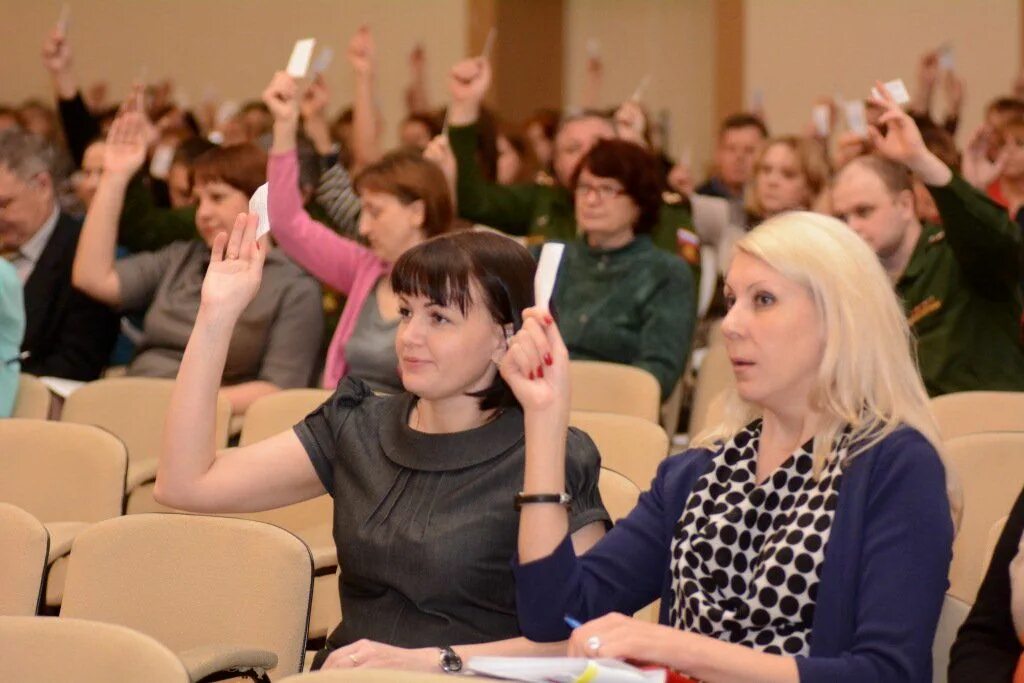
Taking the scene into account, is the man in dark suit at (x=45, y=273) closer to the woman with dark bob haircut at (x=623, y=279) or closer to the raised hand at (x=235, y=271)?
the woman with dark bob haircut at (x=623, y=279)

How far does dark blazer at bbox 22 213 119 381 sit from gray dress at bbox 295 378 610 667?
8.49 ft

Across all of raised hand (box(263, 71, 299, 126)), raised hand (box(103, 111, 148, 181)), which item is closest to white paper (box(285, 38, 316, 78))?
raised hand (box(263, 71, 299, 126))

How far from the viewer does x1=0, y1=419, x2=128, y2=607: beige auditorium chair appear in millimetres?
3174

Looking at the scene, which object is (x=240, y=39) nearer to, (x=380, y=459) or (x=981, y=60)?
(x=981, y=60)

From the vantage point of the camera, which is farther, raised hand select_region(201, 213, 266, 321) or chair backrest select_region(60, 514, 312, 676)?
chair backrest select_region(60, 514, 312, 676)

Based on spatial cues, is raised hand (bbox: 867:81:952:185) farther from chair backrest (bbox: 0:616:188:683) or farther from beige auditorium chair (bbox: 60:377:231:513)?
chair backrest (bbox: 0:616:188:683)

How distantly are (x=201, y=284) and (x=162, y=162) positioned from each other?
214 cm

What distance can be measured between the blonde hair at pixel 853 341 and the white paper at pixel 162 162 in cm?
460

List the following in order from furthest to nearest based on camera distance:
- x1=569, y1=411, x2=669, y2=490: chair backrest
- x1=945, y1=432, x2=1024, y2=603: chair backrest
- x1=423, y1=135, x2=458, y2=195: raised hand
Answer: x1=423, y1=135, x2=458, y2=195: raised hand
x1=569, y1=411, x2=669, y2=490: chair backrest
x1=945, y1=432, x2=1024, y2=603: chair backrest

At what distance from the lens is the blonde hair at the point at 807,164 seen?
5.47m

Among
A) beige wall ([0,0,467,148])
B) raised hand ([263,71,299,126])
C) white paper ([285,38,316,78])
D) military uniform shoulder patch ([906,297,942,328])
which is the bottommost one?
military uniform shoulder patch ([906,297,942,328])

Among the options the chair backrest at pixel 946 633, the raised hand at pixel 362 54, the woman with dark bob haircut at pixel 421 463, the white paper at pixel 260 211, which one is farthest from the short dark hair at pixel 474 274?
the raised hand at pixel 362 54

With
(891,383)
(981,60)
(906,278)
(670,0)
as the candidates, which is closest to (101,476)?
(891,383)

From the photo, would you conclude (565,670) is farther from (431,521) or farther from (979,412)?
(979,412)
